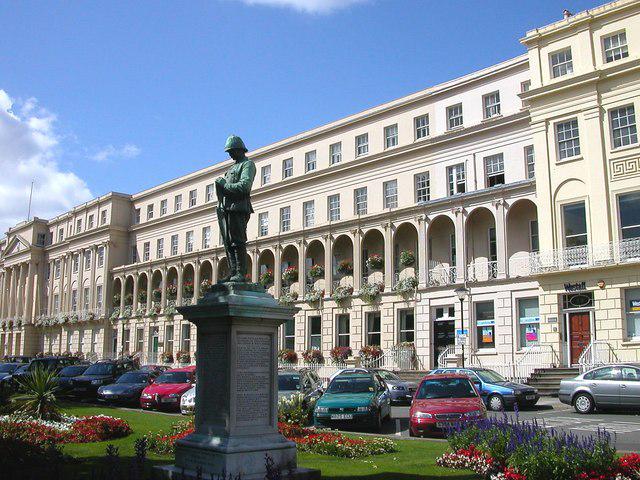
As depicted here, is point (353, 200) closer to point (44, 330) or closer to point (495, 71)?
point (495, 71)

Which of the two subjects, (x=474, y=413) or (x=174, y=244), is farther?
(x=174, y=244)

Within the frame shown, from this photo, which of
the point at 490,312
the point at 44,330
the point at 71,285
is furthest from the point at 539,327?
the point at 44,330

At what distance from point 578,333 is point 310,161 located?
2270cm

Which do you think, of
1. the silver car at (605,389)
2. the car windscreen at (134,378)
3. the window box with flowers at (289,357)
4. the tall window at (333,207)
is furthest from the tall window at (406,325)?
the silver car at (605,389)

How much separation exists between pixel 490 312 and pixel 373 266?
8068 mm

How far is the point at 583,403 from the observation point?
21453mm

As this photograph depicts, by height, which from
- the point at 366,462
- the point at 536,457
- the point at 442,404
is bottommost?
the point at 366,462

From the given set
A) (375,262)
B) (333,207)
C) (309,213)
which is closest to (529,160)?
(375,262)

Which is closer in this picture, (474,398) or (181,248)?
(474,398)

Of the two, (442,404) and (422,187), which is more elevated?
(422,187)

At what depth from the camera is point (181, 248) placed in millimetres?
55688

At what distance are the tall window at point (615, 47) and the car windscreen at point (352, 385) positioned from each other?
19336mm

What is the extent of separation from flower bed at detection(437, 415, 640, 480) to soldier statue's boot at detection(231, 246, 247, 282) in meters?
4.53

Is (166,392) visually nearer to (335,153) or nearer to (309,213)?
(309,213)
